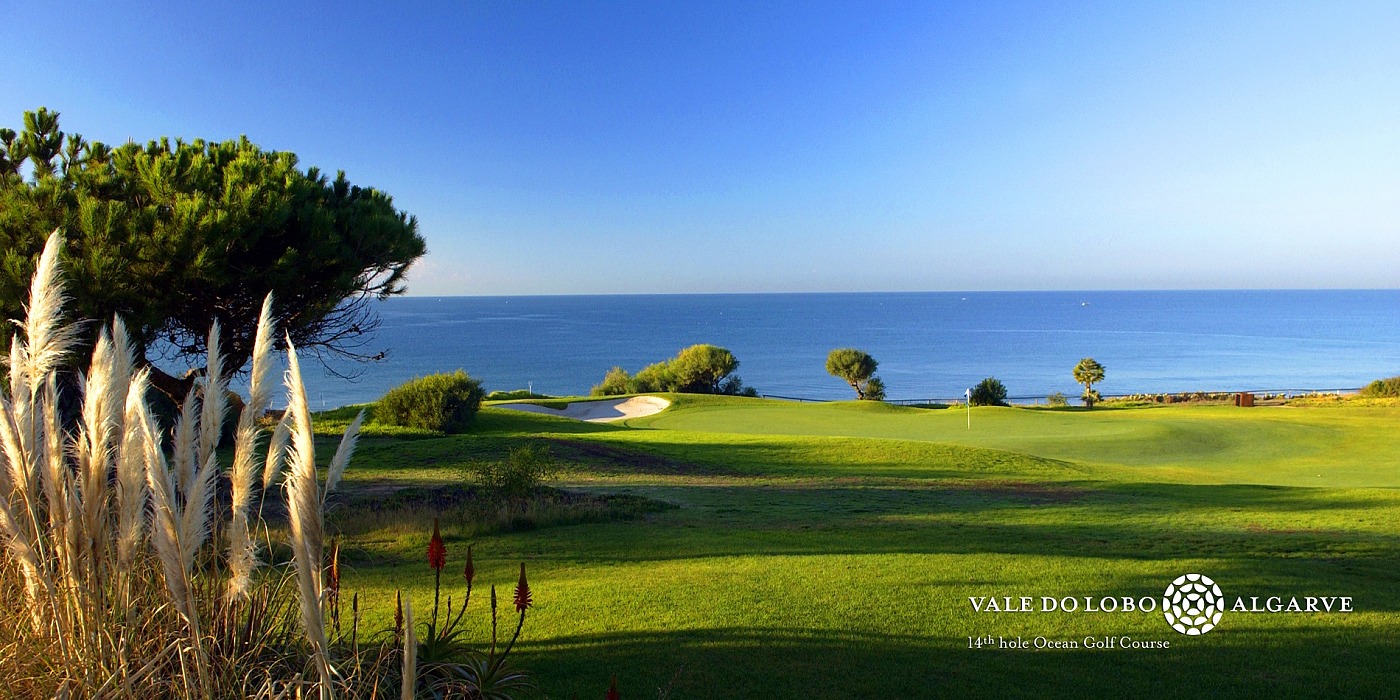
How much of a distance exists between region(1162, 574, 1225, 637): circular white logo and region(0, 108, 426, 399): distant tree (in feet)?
32.6

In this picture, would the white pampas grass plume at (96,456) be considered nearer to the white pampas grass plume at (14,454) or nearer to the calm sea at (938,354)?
the white pampas grass plume at (14,454)

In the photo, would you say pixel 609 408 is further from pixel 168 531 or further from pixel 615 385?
pixel 168 531

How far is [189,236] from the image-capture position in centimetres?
986

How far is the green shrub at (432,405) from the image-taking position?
843 inches

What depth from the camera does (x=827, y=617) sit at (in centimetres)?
614

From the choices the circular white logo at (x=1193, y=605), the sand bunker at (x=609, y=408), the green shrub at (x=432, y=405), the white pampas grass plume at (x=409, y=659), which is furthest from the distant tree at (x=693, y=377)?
the white pampas grass plume at (x=409, y=659)

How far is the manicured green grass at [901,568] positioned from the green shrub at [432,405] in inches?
103

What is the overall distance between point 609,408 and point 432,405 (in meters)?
13.3

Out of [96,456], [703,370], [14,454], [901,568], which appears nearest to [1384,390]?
[703,370]

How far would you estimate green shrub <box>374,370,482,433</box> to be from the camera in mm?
21422

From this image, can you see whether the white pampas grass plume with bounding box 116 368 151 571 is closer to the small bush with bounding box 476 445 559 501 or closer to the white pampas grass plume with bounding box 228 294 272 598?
the white pampas grass plume with bounding box 228 294 272 598

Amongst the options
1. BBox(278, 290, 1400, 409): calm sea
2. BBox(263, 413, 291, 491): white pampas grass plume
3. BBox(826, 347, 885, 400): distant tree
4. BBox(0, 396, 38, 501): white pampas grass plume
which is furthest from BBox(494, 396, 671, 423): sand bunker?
BBox(263, 413, 291, 491): white pampas grass plume

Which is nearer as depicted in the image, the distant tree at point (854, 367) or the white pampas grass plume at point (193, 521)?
the white pampas grass plume at point (193, 521)

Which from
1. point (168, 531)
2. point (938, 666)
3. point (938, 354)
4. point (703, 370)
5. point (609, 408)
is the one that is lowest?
→ point (938, 354)
